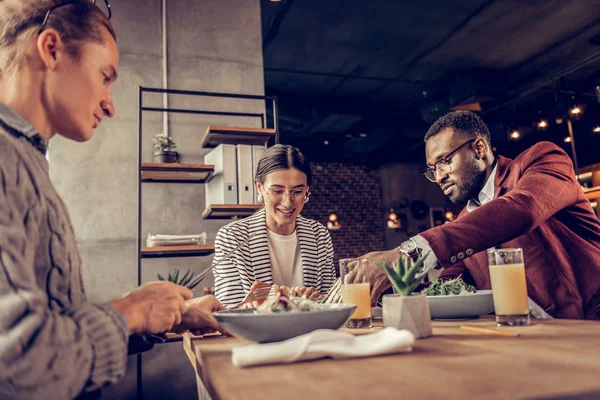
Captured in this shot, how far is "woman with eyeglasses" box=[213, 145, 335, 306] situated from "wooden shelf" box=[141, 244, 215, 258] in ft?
2.52

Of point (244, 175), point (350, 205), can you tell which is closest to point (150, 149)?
point (244, 175)

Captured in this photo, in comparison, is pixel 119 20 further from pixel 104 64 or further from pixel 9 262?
pixel 9 262

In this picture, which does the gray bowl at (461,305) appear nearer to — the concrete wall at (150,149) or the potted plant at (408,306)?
the potted plant at (408,306)

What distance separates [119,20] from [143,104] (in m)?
0.66

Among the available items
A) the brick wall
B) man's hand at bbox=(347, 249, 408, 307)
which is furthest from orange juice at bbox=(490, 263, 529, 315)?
the brick wall

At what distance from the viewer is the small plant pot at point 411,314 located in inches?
39.9

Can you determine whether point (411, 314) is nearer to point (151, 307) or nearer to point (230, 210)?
point (151, 307)

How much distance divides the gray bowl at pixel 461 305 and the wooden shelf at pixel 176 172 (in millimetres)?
2210

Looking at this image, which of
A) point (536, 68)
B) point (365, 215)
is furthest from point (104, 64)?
point (365, 215)

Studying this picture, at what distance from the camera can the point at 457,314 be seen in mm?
1338

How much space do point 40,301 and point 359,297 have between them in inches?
31.5

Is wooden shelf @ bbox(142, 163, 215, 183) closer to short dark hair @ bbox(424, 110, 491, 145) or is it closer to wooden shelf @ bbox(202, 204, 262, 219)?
wooden shelf @ bbox(202, 204, 262, 219)

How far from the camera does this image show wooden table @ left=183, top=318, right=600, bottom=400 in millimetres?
546

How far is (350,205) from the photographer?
11188mm
